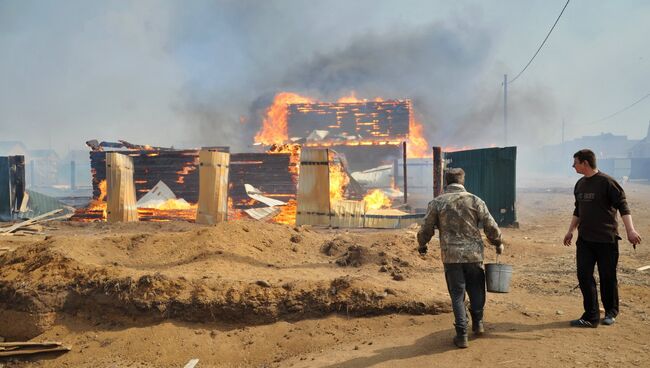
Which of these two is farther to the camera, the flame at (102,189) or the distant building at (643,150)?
the distant building at (643,150)

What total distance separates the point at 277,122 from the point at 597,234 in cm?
3692

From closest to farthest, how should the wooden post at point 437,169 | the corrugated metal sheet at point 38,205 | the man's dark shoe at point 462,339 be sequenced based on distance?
the man's dark shoe at point 462,339 → the wooden post at point 437,169 → the corrugated metal sheet at point 38,205

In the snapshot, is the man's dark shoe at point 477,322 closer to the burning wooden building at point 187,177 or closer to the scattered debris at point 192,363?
the scattered debris at point 192,363

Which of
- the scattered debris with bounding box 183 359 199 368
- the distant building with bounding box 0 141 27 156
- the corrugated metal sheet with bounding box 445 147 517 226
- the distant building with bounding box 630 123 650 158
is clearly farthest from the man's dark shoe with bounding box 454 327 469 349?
the distant building with bounding box 630 123 650 158

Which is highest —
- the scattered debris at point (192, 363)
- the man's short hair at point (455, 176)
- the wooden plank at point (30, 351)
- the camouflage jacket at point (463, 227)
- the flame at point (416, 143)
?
the flame at point (416, 143)

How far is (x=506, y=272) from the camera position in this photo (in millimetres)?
4953

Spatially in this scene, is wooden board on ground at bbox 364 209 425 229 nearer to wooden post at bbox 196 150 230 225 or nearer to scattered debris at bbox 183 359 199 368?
wooden post at bbox 196 150 230 225

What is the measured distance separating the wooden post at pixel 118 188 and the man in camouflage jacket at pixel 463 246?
36.2 ft

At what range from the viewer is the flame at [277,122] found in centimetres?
3828

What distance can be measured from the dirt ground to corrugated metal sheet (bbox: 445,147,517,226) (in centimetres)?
464

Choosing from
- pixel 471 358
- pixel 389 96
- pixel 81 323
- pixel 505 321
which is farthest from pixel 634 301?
pixel 389 96

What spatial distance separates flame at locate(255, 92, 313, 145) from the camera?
126 ft

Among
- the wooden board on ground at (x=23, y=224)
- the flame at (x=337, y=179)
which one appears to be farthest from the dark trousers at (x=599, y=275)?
the flame at (x=337, y=179)

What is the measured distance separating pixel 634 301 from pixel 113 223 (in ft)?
41.3
